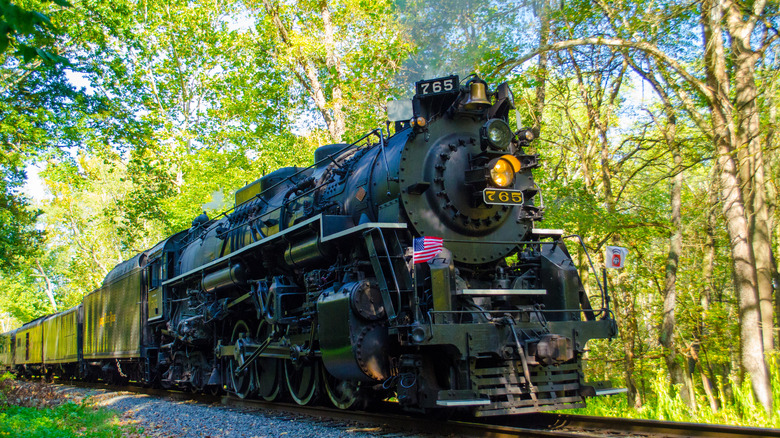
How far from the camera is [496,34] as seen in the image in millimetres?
12977

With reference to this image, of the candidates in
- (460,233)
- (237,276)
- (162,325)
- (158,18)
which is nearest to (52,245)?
(158,18)

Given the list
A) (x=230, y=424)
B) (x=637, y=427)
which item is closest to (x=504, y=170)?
(x=637, y=427)

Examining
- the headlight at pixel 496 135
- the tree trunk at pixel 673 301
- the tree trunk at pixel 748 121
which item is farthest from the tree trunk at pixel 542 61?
the headlight at pixel 496 135

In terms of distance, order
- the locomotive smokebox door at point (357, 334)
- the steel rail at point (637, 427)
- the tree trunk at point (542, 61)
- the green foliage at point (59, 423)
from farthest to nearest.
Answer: the tree trunk at point (542, 61) < the locomotive smokebox door at point (357, 334) < the green foliage at point (59, 423) < the steel rail at point (637, 427)

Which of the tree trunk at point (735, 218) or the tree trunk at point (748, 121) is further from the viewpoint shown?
the tree trunk at point (748, 121)

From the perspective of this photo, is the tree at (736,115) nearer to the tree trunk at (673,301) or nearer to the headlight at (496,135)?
the tree trunk at (673,301)

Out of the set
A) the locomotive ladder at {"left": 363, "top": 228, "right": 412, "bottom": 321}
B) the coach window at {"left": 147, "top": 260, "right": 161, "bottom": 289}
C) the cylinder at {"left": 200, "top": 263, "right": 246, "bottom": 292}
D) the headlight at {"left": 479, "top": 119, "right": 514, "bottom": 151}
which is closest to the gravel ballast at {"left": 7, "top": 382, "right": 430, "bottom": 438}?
the locomotive ladder at {"left": 363, "top": 228, "right": 412, "bottom": 321}

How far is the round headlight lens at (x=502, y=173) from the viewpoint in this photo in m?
6.92

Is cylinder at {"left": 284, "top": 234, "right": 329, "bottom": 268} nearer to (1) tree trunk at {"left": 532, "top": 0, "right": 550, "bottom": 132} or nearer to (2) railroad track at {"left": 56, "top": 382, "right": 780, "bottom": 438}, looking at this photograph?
(2) railroad track at {"left": 56, "top": 382, "right": 780, "bottom": 438}

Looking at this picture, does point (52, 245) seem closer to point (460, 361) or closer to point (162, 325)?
point (162, 325)

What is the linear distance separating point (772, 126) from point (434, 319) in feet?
20.2

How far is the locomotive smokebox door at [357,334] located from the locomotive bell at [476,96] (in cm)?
256

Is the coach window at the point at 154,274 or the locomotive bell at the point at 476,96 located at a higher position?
the locomotive bell at the point at 476,96

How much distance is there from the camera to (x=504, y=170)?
7.04 meters
